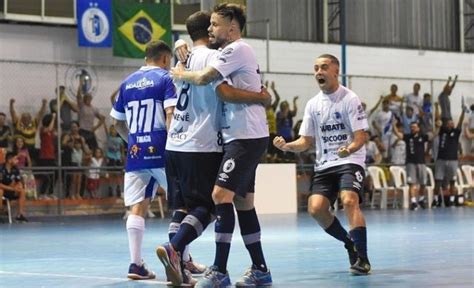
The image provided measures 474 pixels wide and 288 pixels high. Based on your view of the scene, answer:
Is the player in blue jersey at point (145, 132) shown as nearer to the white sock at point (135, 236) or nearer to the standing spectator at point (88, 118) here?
the white sock at point (135, 236)

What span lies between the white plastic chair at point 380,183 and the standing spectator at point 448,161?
1691 mm

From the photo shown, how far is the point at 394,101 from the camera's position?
2802 cm

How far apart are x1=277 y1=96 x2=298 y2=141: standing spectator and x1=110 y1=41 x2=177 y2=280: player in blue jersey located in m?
16.1

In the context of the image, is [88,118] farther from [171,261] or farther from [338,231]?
[171,261]

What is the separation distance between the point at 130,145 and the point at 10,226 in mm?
11398

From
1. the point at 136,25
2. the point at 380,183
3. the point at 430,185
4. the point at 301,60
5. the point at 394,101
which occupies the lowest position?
the point at 430,185

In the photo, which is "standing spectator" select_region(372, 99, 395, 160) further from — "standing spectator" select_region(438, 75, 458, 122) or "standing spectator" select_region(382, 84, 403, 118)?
"standing spectator" select_region(438, 75, 458, 122)

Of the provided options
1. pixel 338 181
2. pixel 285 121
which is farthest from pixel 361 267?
pixel 285 121

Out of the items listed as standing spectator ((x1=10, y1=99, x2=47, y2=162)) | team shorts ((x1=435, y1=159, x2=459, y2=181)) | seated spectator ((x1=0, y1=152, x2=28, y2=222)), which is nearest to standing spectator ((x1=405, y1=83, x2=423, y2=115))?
team shorts ((x1=435, y1=159, x2=459, y2=181))

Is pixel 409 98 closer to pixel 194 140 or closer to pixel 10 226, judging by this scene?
pixel 10 226

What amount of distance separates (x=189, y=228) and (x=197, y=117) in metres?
0.84

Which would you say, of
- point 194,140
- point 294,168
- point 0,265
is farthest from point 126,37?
point 194,140

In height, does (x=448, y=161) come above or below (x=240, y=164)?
below

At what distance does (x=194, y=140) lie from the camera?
7828mm
